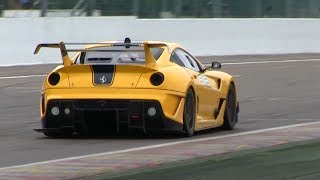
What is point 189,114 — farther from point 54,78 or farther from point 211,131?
point 54,78

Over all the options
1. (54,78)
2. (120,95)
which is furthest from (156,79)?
(54,78)

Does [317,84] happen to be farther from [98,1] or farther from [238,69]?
[98,1]

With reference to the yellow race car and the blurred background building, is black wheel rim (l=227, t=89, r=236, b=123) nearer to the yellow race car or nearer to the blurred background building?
the yellow race car

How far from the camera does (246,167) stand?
8.64 meters

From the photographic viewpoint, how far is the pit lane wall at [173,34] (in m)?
27.5

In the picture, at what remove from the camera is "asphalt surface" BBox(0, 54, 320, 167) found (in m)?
10.5

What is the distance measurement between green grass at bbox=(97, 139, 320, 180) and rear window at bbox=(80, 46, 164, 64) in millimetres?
2391

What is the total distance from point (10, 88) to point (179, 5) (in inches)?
611

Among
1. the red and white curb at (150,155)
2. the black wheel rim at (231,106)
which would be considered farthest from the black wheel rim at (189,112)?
the black wheel rim at (231,106)

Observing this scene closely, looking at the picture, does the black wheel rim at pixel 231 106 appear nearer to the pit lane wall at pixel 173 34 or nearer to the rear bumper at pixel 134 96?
the rear bumper at pixel 134 96

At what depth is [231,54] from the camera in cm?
3525

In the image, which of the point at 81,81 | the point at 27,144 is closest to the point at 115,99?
the point at 81,81

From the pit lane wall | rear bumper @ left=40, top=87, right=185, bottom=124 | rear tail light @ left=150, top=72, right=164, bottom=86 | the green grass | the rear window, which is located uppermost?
the rear window

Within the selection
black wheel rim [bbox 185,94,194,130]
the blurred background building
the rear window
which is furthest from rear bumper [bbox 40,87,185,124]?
the blurred background building
